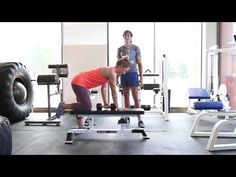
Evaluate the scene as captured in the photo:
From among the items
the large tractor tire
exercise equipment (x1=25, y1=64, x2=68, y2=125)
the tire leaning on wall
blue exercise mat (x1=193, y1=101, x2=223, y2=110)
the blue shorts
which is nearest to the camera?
the large tractor tire

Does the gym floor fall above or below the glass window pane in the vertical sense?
below

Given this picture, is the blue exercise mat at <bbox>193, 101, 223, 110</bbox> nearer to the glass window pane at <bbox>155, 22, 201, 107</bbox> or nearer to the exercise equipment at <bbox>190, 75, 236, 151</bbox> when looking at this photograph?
the exercise equipment at <bbox>190, 75, 236, 151</bbox>

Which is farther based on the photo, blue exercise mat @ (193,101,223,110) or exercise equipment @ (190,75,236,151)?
blue exercise mat @ (193,101,223,110)

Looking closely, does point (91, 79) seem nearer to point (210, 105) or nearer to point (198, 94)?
point (210, 105)

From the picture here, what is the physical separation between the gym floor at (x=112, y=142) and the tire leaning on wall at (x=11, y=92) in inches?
9.3

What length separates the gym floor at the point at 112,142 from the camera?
10.4 feet

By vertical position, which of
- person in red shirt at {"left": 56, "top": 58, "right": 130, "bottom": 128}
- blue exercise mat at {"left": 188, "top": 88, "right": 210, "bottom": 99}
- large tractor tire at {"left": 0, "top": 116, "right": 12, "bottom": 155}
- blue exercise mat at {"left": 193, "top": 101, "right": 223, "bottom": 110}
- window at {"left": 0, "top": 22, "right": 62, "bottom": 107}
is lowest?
large tractor tire at {"left": 0, "top": 116, "right": 12, "bottom": 155}

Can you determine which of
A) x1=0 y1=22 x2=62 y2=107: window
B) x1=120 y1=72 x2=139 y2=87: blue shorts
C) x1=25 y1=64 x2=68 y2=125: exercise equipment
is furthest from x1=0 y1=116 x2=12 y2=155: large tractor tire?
x1=0 y1=22 x2=62 y2=107: window

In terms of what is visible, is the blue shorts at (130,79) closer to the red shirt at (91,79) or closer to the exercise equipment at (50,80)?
the red shirt at (91,79)

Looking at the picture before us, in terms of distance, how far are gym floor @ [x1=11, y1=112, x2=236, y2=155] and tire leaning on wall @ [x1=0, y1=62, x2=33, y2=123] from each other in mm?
237

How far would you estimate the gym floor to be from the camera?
3.16 m

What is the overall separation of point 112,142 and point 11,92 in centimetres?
207
